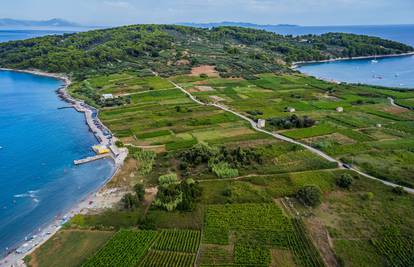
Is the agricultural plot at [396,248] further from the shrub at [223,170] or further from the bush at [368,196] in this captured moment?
the shrub at [223,170]

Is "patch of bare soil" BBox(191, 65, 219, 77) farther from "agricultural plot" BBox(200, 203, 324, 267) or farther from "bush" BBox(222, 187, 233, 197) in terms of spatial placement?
"agricultural plot" BBox(200, 203, 324, 267)

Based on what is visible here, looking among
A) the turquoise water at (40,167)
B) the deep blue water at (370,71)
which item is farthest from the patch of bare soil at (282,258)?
the deep blue water at (370,71)

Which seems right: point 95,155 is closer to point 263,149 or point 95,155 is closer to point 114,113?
point 114,113

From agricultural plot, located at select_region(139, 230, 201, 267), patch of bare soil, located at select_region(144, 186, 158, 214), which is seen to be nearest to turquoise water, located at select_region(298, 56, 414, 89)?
patch of bare soil, located at select_region(144, 186, 158, 214)

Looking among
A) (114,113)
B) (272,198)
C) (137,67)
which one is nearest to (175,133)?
(114,113)

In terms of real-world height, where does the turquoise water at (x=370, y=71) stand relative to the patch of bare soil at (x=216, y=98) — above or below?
above

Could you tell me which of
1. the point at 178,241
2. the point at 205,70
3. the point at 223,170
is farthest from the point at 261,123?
the point at 205,70
